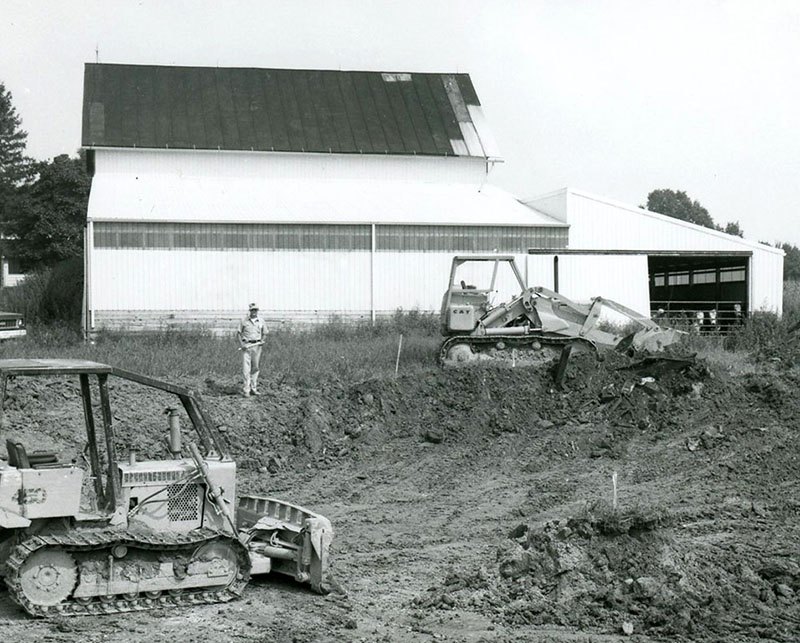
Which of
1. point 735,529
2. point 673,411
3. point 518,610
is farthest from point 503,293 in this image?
point 518,610

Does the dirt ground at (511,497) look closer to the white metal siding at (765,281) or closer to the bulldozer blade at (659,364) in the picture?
the bulldozer blade at (659,364)

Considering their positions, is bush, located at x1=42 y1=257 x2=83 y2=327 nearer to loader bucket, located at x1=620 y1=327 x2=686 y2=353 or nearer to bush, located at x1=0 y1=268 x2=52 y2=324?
bush, located at x1=0 y1=268 x2=52 y2=324

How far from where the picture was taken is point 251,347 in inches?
794

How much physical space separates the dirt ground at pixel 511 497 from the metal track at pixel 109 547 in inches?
5.0

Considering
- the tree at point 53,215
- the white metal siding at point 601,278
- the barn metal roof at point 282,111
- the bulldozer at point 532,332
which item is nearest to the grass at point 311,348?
the bulldozer at point 532,332

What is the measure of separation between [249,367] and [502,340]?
5.57 m

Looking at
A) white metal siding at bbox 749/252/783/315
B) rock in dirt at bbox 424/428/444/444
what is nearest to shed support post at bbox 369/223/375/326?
white metal siding at bbox 749/252/783/315

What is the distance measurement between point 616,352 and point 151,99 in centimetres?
2091

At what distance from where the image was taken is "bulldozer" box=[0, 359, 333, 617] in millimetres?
8664

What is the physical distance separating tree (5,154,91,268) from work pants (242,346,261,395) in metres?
39.7

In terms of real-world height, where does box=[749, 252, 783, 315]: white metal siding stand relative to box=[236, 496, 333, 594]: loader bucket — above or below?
above

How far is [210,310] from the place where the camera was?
29.7m

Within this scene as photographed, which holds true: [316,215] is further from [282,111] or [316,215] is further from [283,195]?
[282,111]

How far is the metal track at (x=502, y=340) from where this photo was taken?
22.7m
